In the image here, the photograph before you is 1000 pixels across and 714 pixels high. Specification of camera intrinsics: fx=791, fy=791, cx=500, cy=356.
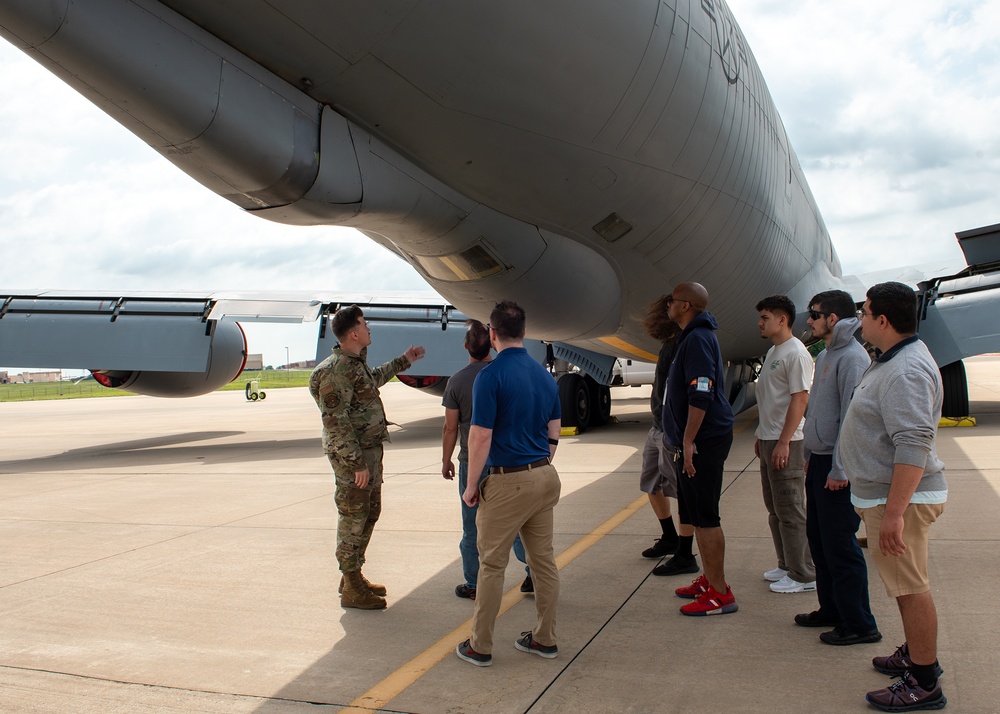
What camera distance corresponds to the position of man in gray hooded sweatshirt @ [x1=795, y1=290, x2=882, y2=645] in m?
3.62

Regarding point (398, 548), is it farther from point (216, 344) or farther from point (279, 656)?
point (216, 344)

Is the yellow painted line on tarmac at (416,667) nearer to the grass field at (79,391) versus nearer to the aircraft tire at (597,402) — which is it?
the aircraft tire at (597,402)

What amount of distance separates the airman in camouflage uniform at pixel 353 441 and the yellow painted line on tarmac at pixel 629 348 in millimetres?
3779

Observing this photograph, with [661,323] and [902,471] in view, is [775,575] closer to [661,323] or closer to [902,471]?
[661,323]

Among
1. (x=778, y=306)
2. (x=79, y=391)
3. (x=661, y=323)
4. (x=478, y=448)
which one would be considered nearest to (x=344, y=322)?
(x=478, y=448)

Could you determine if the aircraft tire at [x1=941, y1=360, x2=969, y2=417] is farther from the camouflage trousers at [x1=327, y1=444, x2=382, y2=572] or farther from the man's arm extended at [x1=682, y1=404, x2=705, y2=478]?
the camouflage trousers at [x1=327, y1=444, x2=382, y2=572]

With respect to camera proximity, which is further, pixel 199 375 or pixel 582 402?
pixel 582 402

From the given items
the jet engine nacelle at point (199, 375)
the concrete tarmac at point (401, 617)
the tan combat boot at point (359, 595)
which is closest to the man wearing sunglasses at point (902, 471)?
the concrete tarmac at point (401, 617)

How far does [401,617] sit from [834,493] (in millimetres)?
2316

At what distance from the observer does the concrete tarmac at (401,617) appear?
321cm

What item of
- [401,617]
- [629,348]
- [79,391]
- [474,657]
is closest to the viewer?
[474,657]

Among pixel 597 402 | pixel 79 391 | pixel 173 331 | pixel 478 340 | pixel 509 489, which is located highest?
pixel 173 331

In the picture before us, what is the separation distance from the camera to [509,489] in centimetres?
356

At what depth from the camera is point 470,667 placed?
350 centimetres
